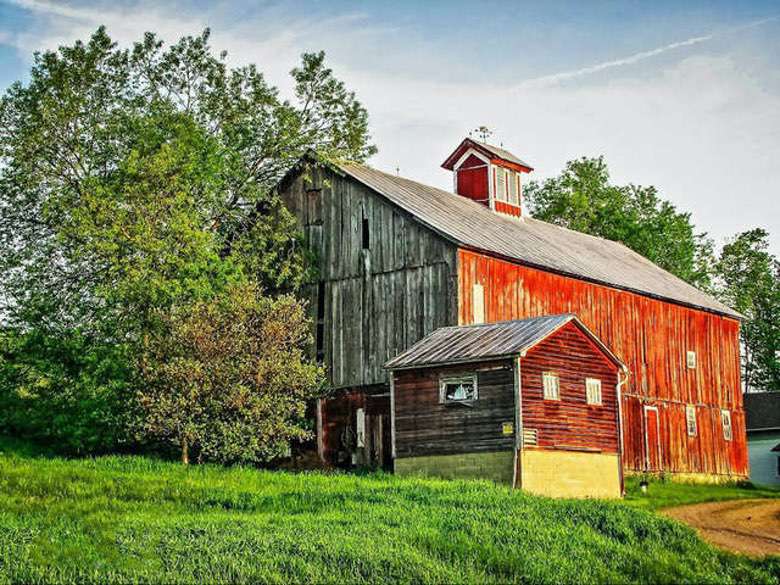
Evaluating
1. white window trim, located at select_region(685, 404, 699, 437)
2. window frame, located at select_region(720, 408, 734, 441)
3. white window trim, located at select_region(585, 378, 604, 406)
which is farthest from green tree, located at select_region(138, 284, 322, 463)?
window frame, located at select_region(720, 408, 734, 441)

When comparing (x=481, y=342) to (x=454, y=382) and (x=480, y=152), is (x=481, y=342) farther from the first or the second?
(x=480, y=152)

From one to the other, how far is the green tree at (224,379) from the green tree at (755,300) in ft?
149

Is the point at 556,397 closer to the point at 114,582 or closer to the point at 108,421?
the point at 108,421

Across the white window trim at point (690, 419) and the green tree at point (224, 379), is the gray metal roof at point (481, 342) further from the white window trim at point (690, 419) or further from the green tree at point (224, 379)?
the white window trim at point (690, 419)

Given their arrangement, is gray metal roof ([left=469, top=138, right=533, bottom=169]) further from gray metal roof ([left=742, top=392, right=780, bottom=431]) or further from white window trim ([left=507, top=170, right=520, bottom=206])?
gray metal roof ([left=742, top=392, right=780, bottom=431])

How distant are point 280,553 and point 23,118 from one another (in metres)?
24.4

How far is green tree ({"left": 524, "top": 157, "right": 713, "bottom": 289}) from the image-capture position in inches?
2689

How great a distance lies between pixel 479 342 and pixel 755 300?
155 ft

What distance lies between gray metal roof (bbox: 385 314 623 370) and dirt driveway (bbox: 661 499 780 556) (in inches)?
207

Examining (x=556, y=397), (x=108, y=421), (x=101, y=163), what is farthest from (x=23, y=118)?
(x=556, y=397)

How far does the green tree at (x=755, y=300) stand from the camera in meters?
74.2

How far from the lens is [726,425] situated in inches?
1961

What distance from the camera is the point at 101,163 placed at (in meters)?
39.3

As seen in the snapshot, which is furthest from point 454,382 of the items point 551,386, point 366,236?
point 366,236
